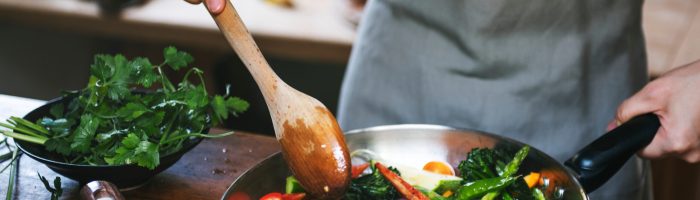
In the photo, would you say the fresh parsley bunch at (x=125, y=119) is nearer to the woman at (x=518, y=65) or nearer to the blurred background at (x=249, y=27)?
the woman at (x=518, y=65)

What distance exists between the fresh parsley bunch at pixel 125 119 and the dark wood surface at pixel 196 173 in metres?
0.07

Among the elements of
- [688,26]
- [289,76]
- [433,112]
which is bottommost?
[289,76]

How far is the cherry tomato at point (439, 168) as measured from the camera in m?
1.08

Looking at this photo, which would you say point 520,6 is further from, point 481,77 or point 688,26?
point 688,26

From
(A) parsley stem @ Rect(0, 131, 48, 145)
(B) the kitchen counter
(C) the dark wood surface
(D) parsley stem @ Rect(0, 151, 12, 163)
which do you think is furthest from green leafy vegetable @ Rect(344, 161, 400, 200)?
(B) the kitchen counter

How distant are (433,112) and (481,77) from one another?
0.45 ft

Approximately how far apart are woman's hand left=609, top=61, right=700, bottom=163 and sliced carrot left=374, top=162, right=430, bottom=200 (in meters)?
0.39

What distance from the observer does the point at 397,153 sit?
1119 millimetres

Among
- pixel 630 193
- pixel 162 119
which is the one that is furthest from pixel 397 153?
pixel 630 193

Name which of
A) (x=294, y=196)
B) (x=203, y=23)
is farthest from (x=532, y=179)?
(x=203, y=23)

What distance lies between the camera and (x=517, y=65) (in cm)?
139

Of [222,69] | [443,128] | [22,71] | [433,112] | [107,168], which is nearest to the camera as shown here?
[107,168]

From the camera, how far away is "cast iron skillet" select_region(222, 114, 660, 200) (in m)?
0.96

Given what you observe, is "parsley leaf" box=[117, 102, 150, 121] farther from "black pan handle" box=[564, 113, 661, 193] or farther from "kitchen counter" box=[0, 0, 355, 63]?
"kitchen counter" box=[0, 0, 355, 63]
